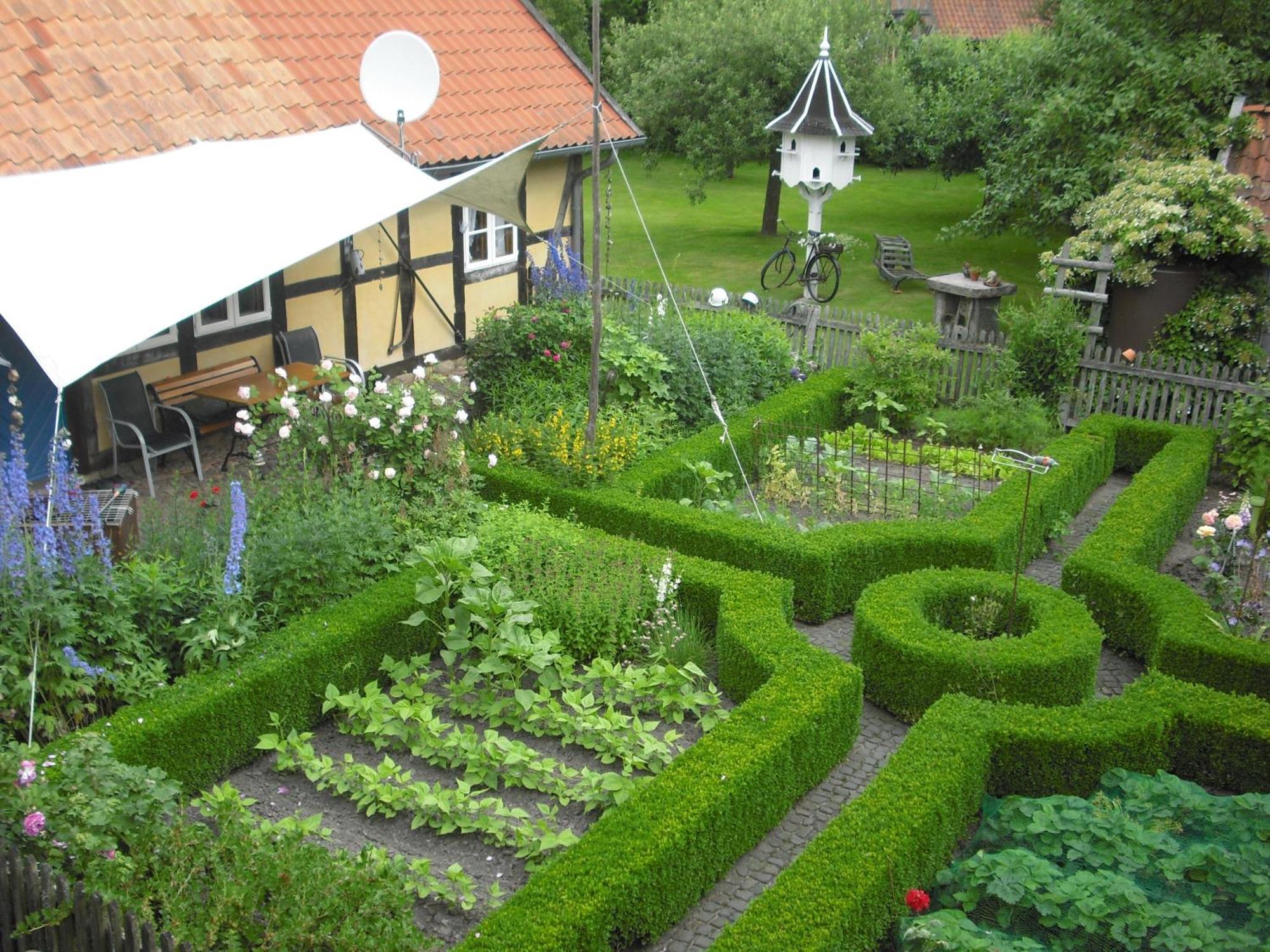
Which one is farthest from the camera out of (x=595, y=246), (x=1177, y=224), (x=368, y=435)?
(x=1177, y=224)

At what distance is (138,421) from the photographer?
8.77 meters

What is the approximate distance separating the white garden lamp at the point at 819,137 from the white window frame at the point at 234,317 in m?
5.96

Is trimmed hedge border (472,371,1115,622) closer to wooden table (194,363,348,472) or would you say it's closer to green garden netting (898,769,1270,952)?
wooden table (194,363,348,472)

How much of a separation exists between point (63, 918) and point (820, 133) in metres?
11.0

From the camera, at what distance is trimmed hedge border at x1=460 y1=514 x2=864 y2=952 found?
4559mm

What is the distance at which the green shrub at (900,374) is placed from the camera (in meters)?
11.4

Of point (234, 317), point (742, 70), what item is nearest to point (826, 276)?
point (742, 70)

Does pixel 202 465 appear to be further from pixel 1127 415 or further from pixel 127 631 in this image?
pixel 1127 415

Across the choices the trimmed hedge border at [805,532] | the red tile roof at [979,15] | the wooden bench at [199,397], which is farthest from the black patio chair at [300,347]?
the red tile roof at [979,15]

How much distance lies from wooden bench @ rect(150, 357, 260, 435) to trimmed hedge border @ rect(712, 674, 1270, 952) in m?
6.06

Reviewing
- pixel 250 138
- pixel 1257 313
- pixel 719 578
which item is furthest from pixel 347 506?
pixel 1257 313

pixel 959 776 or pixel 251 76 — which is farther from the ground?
pixel 251 76

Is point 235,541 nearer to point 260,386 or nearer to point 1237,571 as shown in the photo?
point 260,386

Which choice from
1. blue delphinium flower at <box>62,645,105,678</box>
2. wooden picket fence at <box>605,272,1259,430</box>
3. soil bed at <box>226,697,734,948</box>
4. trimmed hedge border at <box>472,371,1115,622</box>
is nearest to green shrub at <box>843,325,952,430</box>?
wooden picket fence at <box>605,272,1259,430</box>
